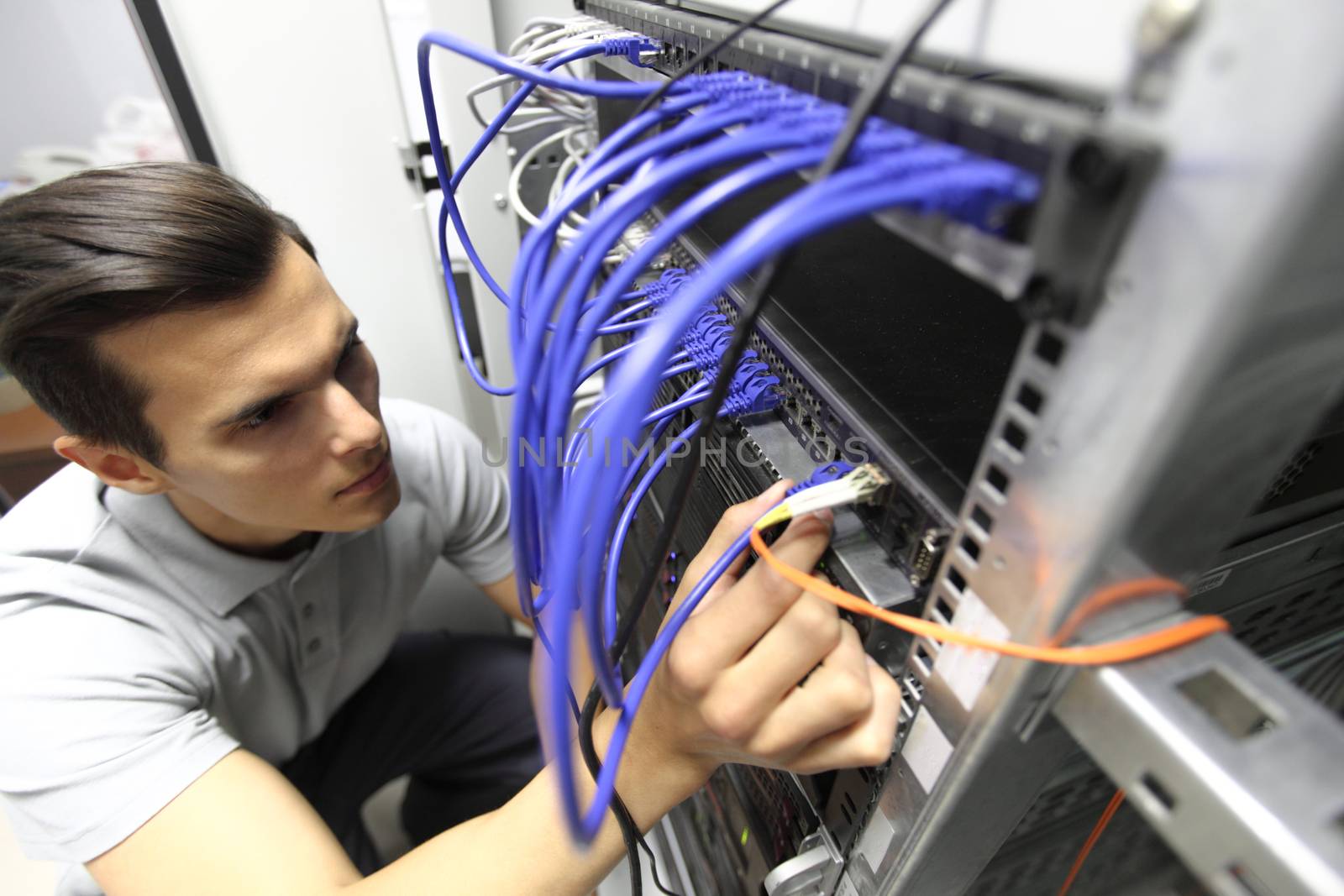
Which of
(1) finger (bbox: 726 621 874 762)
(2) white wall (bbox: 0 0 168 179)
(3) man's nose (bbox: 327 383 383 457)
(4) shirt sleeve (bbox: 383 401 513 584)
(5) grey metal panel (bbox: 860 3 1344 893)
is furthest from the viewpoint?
(2) white wall (bbox: 0 0 168 179)

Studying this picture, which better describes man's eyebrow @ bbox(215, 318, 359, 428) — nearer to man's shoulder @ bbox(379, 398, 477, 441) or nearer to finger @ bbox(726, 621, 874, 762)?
man's shoulder @ bbox(379, 398, 477, 441)

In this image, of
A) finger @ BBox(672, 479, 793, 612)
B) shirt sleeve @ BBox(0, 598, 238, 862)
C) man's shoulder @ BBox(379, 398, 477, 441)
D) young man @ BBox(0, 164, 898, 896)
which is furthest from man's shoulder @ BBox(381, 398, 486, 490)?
finger @ BBox(672, 479, 793, 612)

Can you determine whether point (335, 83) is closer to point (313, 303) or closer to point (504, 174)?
point (504, 174)

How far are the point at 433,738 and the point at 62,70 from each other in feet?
5.18

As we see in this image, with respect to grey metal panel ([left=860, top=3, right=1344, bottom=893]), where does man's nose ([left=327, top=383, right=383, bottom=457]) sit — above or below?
below

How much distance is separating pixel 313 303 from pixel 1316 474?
819 mm

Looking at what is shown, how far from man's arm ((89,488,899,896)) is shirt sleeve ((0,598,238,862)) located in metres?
0.03

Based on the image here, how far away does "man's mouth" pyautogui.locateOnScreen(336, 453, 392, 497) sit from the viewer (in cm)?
74

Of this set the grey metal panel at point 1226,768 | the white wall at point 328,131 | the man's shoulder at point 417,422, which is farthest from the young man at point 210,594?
the white wall at point 328,131

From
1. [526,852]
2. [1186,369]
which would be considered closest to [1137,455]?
[1186,369]

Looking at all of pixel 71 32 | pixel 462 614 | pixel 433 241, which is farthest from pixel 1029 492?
pixel 71 32

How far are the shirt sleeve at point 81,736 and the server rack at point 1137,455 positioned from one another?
629mm

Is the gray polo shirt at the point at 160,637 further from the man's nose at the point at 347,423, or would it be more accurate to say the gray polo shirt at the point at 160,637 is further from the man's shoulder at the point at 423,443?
the man's nose at the point at 347,423

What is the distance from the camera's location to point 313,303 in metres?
0.65
